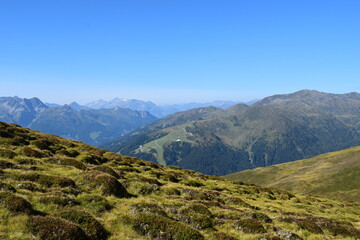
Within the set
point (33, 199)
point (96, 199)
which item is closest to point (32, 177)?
point (33, 199)

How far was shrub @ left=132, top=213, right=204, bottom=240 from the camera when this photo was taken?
38.7 feet

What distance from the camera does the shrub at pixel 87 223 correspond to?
1058 centimetres

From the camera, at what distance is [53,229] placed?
9.57 meters

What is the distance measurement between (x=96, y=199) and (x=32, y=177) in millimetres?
6140

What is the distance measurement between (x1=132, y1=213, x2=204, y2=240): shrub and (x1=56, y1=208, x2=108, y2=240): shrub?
6.00 feet

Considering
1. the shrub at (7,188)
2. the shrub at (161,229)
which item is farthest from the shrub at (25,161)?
the shrub at (161,229)

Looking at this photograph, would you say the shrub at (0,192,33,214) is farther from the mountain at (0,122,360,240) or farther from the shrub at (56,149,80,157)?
the shrub at (56,149,80,157)

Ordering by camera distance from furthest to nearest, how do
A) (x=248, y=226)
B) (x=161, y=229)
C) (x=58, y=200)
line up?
(x=248, y=226) < (x=58, y=200) < (x=161, y=229)

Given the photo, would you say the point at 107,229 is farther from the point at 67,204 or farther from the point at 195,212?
the point at 195,212

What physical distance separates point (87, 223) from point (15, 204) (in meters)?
3.68

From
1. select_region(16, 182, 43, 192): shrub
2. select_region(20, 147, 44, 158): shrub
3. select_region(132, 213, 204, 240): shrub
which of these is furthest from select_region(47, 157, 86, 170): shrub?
select_region(132, 213, 204, 240): shrub

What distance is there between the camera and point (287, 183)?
475 feet

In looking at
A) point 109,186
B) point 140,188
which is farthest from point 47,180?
point 140,188

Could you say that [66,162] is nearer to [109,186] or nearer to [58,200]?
[109,186]
